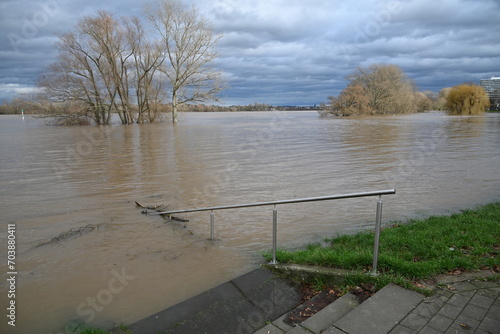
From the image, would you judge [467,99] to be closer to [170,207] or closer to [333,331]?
[170,207]

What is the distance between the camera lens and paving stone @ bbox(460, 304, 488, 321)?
2.65 metres

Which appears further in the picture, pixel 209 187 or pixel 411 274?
pixel 209 187

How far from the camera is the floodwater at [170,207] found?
425cm

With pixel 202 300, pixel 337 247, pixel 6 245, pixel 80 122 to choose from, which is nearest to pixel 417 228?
pixel 337 247

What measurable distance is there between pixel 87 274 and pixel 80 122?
125 ft

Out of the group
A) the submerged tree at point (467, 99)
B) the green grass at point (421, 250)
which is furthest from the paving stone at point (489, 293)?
the submerged tree at point (467, 99)

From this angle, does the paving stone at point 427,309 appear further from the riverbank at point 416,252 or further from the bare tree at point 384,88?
the bare tree at point 384,88

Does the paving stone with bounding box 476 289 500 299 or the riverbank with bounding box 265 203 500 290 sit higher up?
the paving stone with bounding box 476 289 500 299

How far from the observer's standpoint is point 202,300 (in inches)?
143

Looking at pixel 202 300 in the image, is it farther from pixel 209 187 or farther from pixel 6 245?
pixel 209 187

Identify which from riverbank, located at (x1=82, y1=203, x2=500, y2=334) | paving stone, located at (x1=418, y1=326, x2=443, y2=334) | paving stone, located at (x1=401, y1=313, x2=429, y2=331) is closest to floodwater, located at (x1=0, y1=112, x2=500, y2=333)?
riverbank, located at (x1=82, y1=203, x2=500, y2=334)

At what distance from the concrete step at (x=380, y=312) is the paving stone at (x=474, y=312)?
35 cm

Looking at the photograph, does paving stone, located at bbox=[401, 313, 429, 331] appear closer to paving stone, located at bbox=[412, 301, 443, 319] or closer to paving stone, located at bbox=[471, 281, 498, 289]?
paving stone, located at bbox=[412, 301, 443, 319]

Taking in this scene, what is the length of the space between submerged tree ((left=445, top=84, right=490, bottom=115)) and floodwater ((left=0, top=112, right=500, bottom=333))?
5891 centimetres
